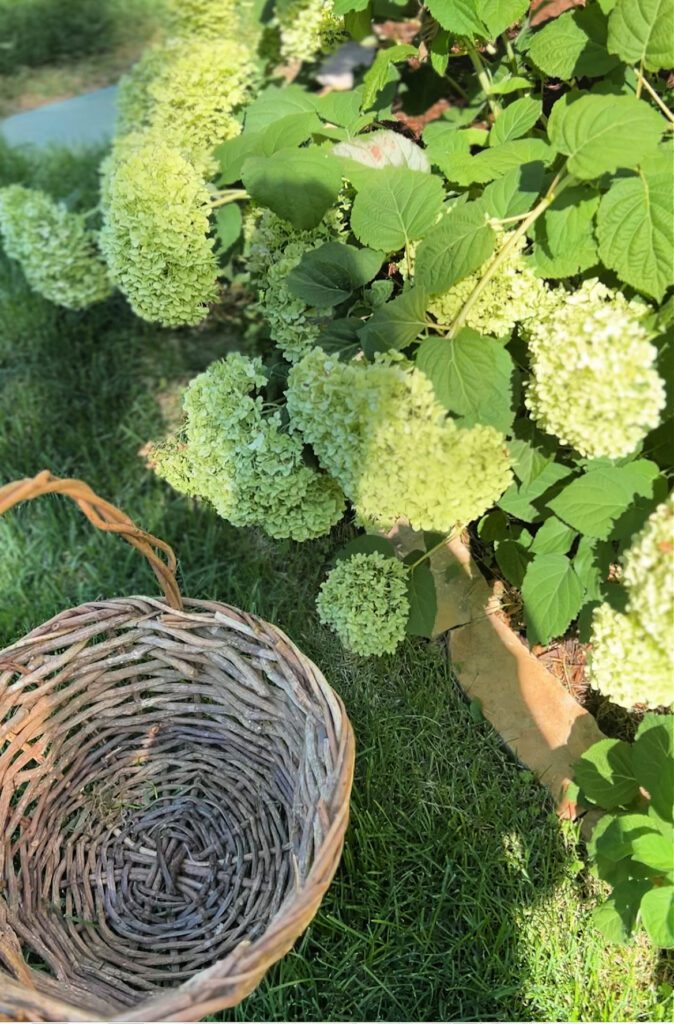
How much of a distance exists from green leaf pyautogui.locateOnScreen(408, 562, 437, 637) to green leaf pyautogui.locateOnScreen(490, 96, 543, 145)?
0.68m

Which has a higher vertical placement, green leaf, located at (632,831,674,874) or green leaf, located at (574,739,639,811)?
green leaf, located at (632,831,674,874)

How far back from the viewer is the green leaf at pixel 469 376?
1.17 m

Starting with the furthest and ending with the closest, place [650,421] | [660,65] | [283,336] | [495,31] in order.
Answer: [283,336], [495,31], [660,65], [650,421]

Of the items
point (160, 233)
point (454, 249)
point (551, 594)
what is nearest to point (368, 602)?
point (551, 594)

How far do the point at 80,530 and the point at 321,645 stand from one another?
673 mm

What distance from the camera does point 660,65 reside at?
46.6 inches

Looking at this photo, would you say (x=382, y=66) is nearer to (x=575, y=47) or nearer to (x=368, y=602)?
(x=575, y=47)

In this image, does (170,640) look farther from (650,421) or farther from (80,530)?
(650,421)

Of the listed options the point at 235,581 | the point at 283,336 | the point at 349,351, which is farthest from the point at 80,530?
the point at 349,351

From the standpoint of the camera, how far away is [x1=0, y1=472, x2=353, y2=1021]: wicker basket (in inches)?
54.8

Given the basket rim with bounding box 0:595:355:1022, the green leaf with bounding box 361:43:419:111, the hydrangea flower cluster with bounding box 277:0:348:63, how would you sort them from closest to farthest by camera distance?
the basket rim with bounding box 0:595:355:1022 < the green leaf with bounding box 361:43:419:111 < the hydrangea flower cluster with bounding box 277:0:348:63

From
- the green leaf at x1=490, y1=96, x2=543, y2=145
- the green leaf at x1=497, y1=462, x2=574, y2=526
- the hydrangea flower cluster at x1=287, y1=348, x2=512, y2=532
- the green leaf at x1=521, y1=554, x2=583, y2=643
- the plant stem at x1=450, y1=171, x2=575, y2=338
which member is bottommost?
the green leaf at x1=521, y1=554, x2=583, y2=643

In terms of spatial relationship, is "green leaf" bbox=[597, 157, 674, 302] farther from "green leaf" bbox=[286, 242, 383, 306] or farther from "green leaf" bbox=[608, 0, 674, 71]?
"green leaf" bbox=[286, 242, 383, 306]

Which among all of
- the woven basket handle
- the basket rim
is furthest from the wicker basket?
the basket rim
